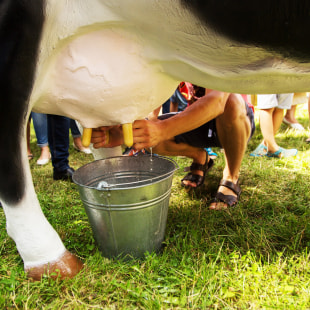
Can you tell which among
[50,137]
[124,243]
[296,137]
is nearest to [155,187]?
[124,243]

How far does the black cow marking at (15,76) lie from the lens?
77 centimetres

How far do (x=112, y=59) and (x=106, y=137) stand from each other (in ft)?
1.36

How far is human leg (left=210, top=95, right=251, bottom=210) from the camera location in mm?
1544

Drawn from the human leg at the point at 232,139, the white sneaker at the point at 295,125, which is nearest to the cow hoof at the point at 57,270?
the human leg at the point at 232,139

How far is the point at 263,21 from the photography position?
29.3 inches

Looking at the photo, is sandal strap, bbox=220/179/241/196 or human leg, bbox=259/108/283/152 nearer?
sandal strap, bbox=220/179/241/196

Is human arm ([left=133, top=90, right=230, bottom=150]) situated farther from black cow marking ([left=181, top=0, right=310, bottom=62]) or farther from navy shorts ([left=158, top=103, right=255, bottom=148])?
black cow marking ([left=181, top=0, right=310, bottom=62])

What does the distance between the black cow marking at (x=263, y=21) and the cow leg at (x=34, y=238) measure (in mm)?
654

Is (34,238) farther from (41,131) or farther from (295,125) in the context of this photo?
(295,125)

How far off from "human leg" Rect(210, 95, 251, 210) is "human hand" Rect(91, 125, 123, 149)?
0.59 m

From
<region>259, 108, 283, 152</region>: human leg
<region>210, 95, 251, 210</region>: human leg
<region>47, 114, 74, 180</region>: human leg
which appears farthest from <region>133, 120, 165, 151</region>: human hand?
<region>259, 108, 283, 152</region>: human leg

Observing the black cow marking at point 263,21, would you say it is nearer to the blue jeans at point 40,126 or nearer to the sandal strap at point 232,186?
the sandal strap at point 232,186

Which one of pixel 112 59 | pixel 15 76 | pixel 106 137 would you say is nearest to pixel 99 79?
pixel 112 59

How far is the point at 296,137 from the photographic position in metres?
3.08
